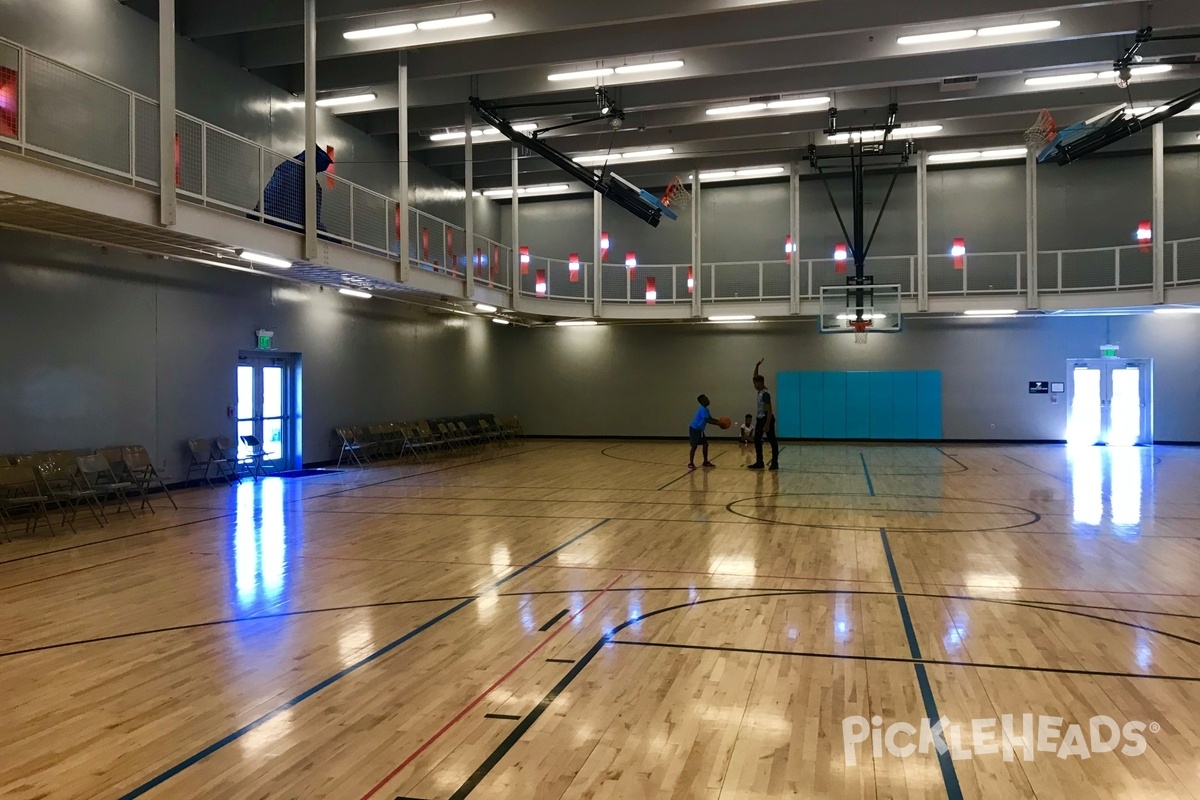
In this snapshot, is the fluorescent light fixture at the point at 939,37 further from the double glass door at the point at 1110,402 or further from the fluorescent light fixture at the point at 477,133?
the double glass door at the point at 1110,402

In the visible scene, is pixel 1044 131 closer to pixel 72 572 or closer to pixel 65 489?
pixel 72 572

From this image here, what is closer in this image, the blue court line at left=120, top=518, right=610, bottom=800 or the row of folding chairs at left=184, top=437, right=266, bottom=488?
the blue court line at left=120, top=518, right=610, bottom=800

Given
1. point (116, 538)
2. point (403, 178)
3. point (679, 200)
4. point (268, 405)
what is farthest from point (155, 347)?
point (679, 200)

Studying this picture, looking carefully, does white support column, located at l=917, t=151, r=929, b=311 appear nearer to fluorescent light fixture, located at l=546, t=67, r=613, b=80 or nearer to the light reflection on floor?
the light reflection on floor

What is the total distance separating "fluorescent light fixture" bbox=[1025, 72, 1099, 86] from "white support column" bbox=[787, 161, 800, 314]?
597 cm

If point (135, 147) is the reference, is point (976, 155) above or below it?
above

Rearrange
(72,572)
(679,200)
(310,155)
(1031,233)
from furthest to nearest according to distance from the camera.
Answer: (679,200), (1031,233), (310,155), (72,572)

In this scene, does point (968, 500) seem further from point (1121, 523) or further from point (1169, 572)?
point (1169, 572)

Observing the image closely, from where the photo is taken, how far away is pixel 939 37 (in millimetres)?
13055

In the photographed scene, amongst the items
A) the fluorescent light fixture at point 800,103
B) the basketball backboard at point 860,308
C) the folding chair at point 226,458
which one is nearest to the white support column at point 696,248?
the basketball backboard at point 860,308

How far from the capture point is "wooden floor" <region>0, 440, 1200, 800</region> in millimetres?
3363

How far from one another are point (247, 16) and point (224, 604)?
31.5ft

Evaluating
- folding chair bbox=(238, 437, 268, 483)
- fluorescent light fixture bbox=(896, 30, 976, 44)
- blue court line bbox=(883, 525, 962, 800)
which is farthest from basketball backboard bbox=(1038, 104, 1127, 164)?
folding chair bbox=(238, 437, 268, 483)

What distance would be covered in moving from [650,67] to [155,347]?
9.19 meters
